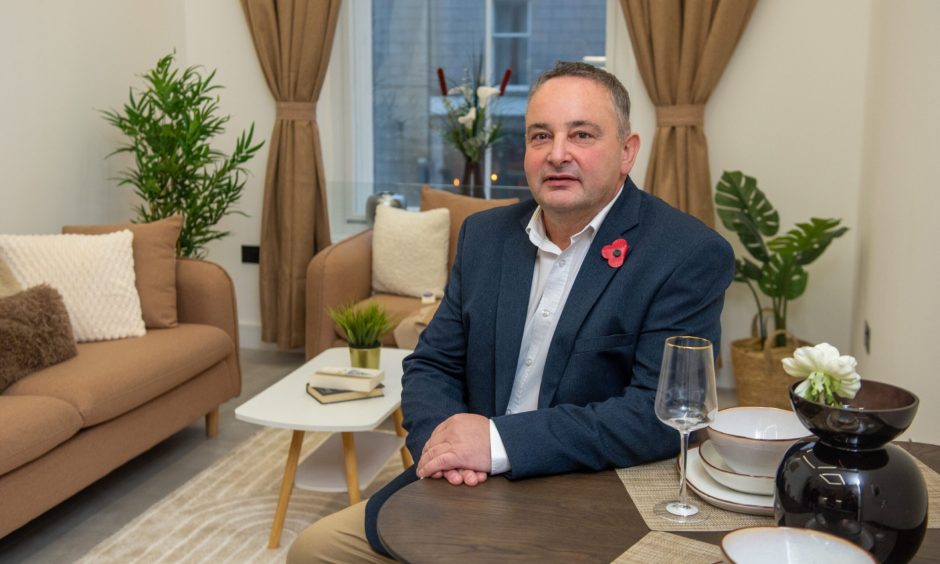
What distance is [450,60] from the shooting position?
4875 millimetres

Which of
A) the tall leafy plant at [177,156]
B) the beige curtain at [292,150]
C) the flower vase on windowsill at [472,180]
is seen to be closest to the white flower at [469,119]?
the flower vase on windowsill at [472,180]

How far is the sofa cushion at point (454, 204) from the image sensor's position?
4301 millimetres

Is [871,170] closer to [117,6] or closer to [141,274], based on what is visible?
[141,274]

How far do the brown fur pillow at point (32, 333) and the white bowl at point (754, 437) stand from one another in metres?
2.27

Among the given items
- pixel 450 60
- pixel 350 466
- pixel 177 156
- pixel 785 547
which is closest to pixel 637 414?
pixel 785 547

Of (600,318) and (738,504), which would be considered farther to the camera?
(600,318)

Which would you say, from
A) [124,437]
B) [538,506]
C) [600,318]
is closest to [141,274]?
[124,437]

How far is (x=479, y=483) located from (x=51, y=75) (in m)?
3.34

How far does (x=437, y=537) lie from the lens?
1171 mm

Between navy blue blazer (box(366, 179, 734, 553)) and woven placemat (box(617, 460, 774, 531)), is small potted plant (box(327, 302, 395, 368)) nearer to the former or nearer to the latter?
navy blue blazer (box(366, 179, 734, 553))

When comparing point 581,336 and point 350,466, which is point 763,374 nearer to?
point 350,466

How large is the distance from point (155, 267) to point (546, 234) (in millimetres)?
2132

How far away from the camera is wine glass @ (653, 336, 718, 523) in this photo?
1221 mm

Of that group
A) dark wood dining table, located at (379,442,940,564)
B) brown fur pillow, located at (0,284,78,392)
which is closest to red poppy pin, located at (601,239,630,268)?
dark wood dining table, located at (379,442,940,564)
